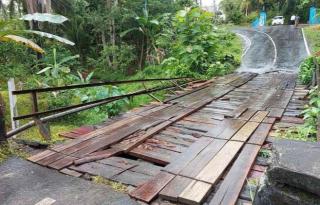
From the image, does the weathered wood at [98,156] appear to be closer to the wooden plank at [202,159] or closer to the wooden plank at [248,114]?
the wooden plank at [202,159]

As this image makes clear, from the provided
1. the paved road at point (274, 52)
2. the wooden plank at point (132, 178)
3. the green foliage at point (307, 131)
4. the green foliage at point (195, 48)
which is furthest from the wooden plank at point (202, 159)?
the paved road at point (274, 52)

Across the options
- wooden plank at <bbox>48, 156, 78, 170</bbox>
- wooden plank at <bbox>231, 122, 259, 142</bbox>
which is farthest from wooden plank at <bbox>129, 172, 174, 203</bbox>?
wooden plank at <bbox>231, 122, 259, 142</bbox>

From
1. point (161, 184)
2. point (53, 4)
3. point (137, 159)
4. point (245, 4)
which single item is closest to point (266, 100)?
point (137, 159)

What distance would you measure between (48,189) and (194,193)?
139cm

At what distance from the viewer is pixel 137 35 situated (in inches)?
745

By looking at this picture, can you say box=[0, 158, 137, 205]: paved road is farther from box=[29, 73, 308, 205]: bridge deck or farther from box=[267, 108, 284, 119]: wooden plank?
box=[267, 108, 284, 119]: wooden plank

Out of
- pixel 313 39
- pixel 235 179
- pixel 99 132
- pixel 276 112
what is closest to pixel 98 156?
pixel 99 132

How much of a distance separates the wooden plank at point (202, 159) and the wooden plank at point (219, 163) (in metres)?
0.05

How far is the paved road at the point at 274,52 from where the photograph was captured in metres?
15.3

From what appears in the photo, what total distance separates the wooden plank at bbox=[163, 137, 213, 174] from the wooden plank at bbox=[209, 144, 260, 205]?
0.50 m

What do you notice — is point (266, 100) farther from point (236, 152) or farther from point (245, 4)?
point (245, 4)

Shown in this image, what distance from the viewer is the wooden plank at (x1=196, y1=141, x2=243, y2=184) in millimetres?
3058

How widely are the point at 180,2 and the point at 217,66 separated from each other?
9196mm

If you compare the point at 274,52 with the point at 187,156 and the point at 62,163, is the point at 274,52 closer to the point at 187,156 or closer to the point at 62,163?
the point at 187,156
